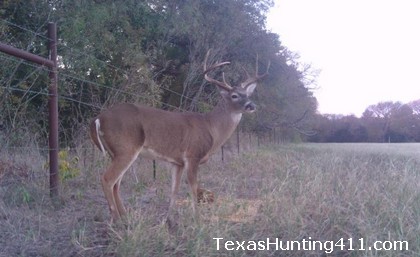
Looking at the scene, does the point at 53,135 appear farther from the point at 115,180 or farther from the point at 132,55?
the point at 132,55

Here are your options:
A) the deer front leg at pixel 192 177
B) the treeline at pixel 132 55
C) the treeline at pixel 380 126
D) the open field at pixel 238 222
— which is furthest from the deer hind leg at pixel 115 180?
the treeline at pixel 380 126

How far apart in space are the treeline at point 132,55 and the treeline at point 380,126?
3654mm

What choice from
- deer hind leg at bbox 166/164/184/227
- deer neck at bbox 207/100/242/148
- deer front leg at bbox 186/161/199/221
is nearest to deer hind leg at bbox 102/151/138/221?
deer hind leg at bbox 166/164/184/227

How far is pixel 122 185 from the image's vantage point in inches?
337

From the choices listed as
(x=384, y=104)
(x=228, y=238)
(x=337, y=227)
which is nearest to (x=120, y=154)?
(x=228, y=238)

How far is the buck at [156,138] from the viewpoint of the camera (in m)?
6.38

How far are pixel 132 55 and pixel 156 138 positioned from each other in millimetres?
6605

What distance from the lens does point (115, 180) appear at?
6293 millimetres

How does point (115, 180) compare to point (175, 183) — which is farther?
point (175, 183)

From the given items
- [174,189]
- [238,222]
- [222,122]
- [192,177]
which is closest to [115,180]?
[174,189]

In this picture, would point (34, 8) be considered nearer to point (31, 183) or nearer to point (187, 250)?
point (31, 183)

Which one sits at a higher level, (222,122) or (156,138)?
(222,122)

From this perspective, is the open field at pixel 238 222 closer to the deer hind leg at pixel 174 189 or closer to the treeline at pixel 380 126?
the deer hind leg at pixel 174 189

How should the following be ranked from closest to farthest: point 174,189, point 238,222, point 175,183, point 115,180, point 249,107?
point 238,222
point 115,180
point 174,189
point 175,183
point 249,107
